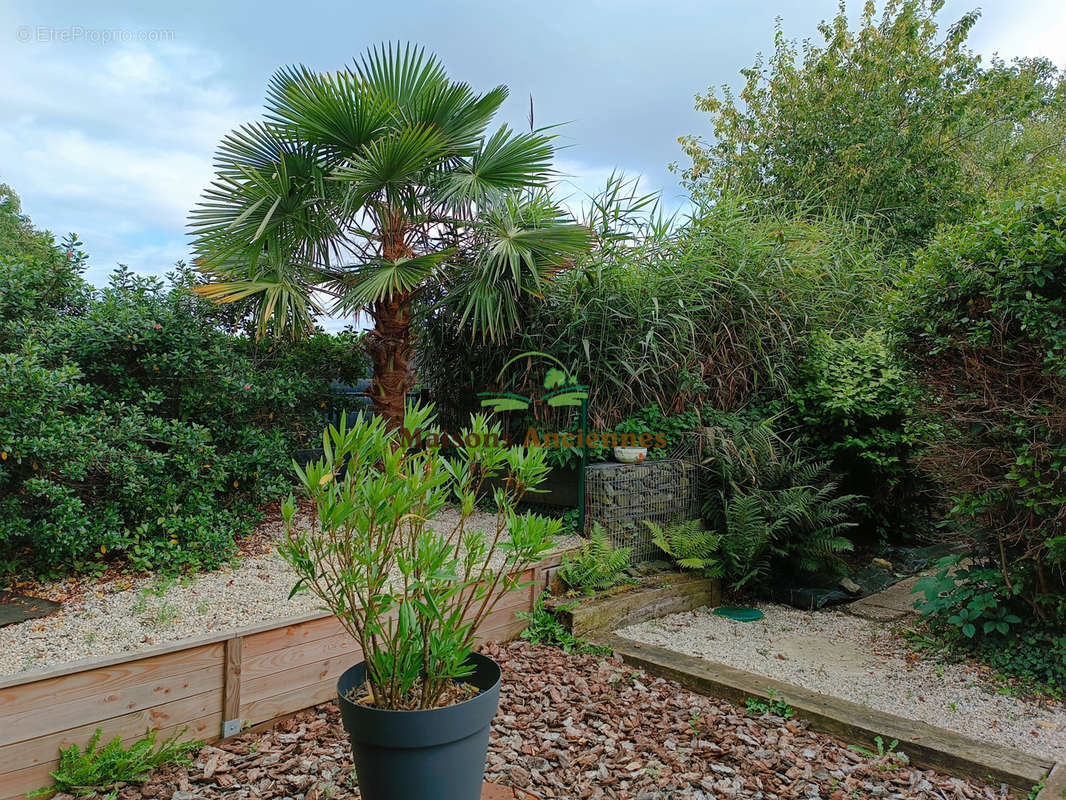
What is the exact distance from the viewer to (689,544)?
4.36 m

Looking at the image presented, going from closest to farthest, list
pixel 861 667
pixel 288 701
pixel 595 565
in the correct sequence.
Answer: pixel 288 701 → pixel 861 667 → pixel 595 565

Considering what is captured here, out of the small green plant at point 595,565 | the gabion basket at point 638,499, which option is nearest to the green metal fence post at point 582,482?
the gabion basket at point 638,499

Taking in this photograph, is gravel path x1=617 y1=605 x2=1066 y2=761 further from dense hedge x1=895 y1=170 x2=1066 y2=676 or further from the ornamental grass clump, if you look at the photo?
the ornamental grass clump

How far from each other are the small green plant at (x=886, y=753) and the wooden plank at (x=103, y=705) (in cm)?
A: 238

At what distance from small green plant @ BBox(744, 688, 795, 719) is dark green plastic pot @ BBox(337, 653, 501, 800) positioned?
4.81 feet

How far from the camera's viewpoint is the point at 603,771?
2.36 metres

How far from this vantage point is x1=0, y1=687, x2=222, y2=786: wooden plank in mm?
1989

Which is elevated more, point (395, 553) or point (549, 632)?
point (395, 553)

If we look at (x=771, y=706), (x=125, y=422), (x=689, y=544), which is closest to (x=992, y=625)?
(x=771, y=706)

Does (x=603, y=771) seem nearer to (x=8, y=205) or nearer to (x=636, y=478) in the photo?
(x=636, y=478)

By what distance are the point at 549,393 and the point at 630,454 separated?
759mm

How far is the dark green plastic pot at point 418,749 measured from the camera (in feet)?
5.41

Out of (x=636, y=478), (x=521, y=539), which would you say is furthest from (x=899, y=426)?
(x=521, y=539)

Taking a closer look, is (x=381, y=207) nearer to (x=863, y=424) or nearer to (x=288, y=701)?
(x=288, y=701)
